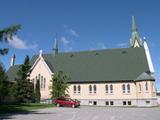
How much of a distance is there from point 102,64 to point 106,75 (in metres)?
4.07

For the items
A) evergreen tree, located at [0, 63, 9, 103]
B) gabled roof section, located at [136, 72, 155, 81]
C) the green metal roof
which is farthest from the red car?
gabled roof section, located at [136, 72, 155, 81]

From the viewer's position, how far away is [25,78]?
175ft

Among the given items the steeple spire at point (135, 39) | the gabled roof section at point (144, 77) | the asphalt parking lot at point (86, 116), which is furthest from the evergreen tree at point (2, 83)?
the steeple spire at point (135, 39)

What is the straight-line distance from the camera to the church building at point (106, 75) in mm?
51888

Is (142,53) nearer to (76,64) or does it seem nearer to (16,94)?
(76,64)

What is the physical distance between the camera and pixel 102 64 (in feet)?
193

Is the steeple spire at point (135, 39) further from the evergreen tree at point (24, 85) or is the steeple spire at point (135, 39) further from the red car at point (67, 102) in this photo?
the evergreen tree at point (24, 85)

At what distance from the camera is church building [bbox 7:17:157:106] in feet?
170

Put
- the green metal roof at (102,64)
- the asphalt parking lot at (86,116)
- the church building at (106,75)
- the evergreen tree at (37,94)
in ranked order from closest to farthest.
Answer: the asphalt parking lot at (86,116) < the church building at (106,75) < the green metal roof at (102,64) < the evergreen tree at (37,94)

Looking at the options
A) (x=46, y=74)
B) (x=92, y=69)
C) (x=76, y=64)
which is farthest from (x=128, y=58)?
(x=46, y=74)

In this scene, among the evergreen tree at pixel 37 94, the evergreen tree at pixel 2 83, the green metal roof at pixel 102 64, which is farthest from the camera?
the evergreen tree at pixel 37 94

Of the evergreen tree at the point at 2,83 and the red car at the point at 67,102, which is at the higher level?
the evergreen tree at the point at 2,83

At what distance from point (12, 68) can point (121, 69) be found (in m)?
27.9

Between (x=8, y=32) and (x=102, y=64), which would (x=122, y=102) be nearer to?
(x=102, y=64)
